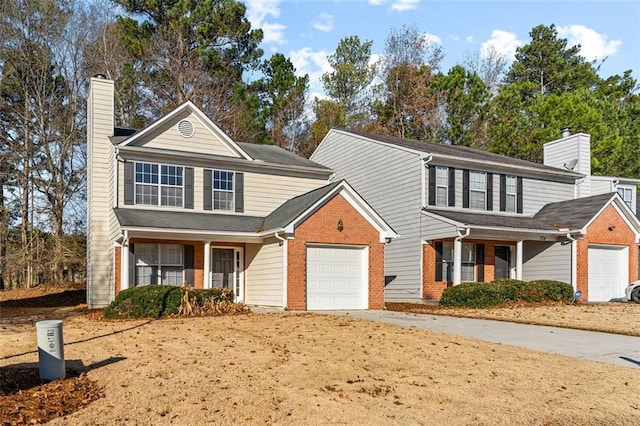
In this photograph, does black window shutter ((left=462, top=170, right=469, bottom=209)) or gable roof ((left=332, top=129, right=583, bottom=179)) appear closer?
gable roof ((left=332, top=129, right=583, bottom=179))

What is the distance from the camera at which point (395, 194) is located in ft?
80.9

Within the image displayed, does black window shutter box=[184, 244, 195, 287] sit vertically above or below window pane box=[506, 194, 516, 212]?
below

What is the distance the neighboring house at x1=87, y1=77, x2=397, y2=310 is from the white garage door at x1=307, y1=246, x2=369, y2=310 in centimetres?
3

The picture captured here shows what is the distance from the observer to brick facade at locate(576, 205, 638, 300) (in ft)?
78.2

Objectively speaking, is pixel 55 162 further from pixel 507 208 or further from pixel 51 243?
pixel 507 208

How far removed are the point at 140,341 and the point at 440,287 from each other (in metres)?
14.1

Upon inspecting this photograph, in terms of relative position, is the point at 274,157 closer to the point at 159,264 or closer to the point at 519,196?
the point at 159,264

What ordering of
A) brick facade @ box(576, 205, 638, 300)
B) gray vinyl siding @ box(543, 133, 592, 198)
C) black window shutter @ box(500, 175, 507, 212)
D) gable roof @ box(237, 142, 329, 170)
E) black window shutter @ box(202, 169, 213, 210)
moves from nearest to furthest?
1. black window shutter @ box(202, 169, 213, 210)
2. gable roof @ box(237, 142, 329, 170)
3. brick facade @ box(576, 205, 638, 300)
4. black window shutter @ box(500, 175, 507, 212)
5. gray vinyl siding @ box(543, 133, 592, 198)

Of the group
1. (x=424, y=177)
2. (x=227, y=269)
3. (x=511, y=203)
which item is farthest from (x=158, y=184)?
(x=511, y=203)

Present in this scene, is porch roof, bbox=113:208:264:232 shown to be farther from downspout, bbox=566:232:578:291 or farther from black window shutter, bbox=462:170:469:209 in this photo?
downspout, bbox=566:232:578:291

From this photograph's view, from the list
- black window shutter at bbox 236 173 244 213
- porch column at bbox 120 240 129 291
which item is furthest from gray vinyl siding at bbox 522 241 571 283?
porch column at bbox 120 240 129 291

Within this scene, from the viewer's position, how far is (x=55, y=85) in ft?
104

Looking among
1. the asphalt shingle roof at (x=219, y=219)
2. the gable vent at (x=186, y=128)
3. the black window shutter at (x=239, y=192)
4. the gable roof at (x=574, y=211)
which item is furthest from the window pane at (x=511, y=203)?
the gable vent at (x=186, y=128)

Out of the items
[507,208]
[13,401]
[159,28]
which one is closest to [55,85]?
[159,28]
